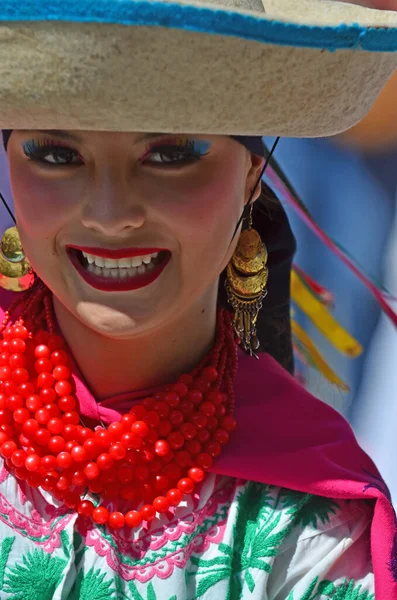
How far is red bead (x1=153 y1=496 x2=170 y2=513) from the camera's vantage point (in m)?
1.25

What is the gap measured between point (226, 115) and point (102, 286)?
342 mm

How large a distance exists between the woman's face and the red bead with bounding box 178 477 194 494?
9.9 inches

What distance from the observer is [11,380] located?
4.36 feet

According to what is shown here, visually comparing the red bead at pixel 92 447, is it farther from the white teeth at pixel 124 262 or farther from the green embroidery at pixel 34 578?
the white teeth at pixel 124 262

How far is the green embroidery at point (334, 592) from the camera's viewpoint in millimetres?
1258

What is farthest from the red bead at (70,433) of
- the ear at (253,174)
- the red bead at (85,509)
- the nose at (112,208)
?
the ear at (253,174)

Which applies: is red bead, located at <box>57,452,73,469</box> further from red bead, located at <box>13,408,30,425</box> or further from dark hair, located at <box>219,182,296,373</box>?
dark hair, located at <box>219,182,296,373</box>

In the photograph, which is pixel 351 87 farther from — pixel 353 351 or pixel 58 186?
pixel 353 351

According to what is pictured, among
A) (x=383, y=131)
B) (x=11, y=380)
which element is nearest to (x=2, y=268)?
(x=11, y=380)

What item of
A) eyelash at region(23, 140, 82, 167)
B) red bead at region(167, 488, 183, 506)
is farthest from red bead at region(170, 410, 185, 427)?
eyelash at region(23, 140, 82, 167)

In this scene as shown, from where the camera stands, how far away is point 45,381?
1.32 m

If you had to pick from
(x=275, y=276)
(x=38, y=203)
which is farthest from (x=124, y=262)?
(x=275, y=276)

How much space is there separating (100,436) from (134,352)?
0.48ft

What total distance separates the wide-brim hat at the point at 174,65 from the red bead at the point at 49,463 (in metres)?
0.52
